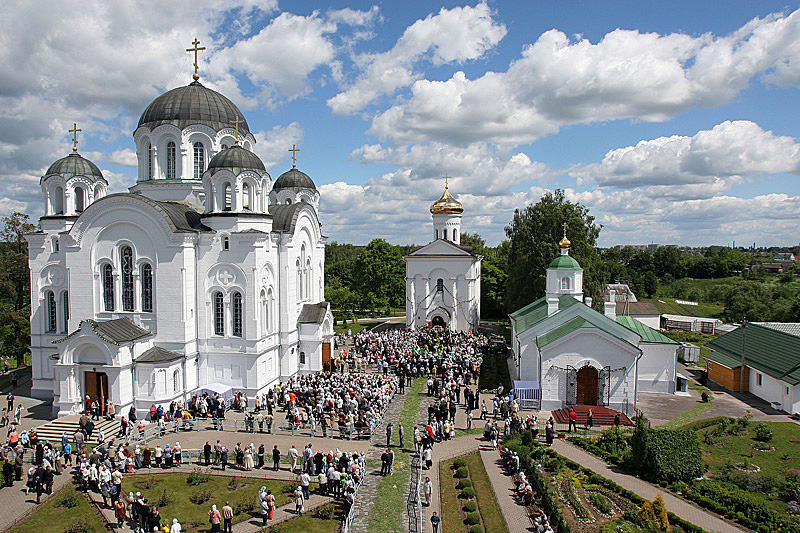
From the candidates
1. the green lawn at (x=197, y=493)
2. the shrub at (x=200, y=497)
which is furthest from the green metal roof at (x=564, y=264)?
the shrub at (x=200, y=497)

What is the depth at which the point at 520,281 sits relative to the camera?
38656 millimetres

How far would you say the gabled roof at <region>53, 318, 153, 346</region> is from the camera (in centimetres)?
2017

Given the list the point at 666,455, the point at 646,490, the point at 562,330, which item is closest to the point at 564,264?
the point at 562,330

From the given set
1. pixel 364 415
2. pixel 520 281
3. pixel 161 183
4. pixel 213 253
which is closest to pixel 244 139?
pixel 161 183

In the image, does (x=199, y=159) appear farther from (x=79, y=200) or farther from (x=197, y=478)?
(x=197, y=478)

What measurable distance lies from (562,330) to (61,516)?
18.1 metres

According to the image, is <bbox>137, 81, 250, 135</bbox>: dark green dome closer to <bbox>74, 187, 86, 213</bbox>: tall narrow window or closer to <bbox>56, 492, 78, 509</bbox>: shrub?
<bbox>74, 187, 86, 213</bbox>: tall narrow window

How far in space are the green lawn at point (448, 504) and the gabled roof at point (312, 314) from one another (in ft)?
41.0

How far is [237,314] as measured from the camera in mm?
23062

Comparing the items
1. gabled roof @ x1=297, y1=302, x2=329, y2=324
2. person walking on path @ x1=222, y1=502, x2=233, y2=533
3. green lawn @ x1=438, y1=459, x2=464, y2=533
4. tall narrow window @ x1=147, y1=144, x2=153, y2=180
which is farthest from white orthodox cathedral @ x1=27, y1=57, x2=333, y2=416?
green lawn @ x1=438, y1=459, x2=464, y2=533

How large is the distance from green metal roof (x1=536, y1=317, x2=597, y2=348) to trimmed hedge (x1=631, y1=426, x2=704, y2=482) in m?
5.91

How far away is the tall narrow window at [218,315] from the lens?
909 inches

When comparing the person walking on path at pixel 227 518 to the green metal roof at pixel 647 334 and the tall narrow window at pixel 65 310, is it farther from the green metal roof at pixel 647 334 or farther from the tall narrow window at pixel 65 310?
the green metal roof at pixel 647 334

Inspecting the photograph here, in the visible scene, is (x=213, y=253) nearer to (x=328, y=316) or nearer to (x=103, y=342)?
(x=103, y=342)
